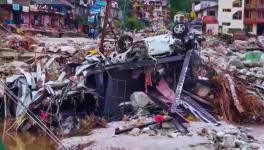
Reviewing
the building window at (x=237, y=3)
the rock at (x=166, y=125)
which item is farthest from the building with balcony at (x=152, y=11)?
the rock at (x=166, y=125)

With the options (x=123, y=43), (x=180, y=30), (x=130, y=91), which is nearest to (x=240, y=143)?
(x=130, y=91)

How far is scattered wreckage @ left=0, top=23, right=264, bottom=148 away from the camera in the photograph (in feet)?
53.5

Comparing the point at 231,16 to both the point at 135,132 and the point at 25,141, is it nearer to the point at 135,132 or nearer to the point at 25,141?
the point at 25,141

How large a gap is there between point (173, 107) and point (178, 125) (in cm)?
101

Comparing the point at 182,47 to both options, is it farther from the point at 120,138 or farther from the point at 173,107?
the point at 120,138

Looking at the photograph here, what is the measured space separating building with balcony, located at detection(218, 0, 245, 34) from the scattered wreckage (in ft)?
188

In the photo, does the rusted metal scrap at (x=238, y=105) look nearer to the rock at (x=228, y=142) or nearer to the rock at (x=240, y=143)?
the rock at (x=240, y=143)

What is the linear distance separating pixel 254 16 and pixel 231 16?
10.6 feet

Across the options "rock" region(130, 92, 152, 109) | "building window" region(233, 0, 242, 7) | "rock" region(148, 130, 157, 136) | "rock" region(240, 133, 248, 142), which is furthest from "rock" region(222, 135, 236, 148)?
"building window" region(233, 0, 242, 7)

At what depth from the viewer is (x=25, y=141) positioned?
1559 centimetres

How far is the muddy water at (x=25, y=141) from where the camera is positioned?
49.4 ft

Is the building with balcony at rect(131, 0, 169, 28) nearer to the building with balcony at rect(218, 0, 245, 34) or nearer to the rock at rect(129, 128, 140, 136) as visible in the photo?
the building with balcony at rect(218, 0, 245, 34)

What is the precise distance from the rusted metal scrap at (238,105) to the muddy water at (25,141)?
18.0 ft

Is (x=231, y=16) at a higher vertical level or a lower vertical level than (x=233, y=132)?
higher
